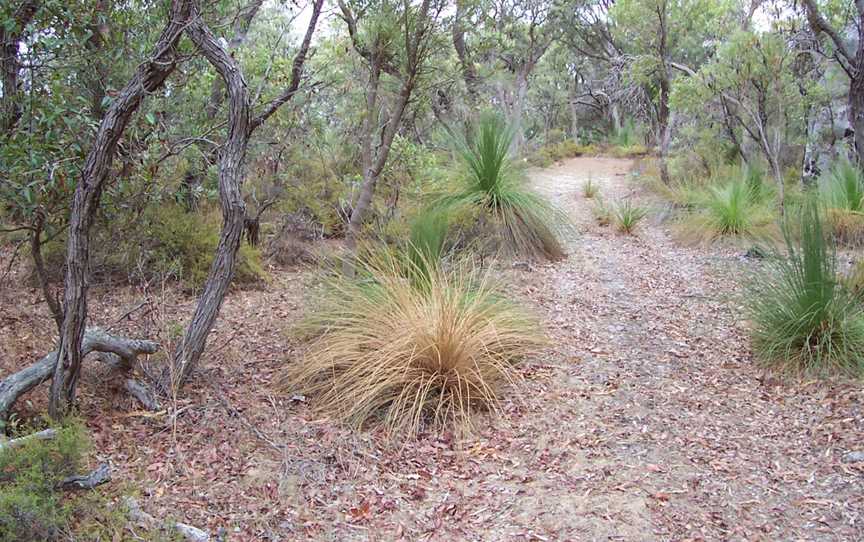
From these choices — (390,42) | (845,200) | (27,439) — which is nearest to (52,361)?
(27,439)

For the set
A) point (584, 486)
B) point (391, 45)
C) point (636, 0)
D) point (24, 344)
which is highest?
point (636, 0)

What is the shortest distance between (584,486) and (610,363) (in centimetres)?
148

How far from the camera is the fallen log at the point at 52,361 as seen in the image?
10.6ft

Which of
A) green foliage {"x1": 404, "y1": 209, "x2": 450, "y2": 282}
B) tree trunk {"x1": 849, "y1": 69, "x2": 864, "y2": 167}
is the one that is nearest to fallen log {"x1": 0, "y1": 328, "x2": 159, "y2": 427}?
green foliage {"x1": 404, "y1": 209, "x2": 450, "y2": 282}

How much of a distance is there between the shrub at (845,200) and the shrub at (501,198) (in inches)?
112

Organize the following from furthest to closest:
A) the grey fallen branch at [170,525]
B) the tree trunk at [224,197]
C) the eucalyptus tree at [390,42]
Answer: the eucalyptus tree at [390,42]
the tree trunk at [224,197]
the grey fallen branch at [170,525]

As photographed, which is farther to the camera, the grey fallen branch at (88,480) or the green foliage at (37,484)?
the grey fallen branch at (88,480)

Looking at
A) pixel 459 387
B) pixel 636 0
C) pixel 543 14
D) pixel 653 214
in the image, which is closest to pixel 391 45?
pixel 459 387

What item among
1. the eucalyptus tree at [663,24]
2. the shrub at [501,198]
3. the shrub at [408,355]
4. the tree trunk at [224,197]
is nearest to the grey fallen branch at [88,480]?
the tree trunk at [224,197]

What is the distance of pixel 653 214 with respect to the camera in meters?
9.97

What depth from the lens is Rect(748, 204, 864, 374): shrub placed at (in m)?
4.25

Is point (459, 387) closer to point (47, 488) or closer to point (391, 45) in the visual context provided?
point (47, 488)

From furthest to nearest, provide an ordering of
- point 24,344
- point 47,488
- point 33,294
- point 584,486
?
point 33,294 < point 24,344 < point 584,486 < point 47,488

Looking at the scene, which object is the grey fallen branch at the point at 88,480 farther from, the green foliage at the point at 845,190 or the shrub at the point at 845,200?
the green foliage at the point at 845,190
